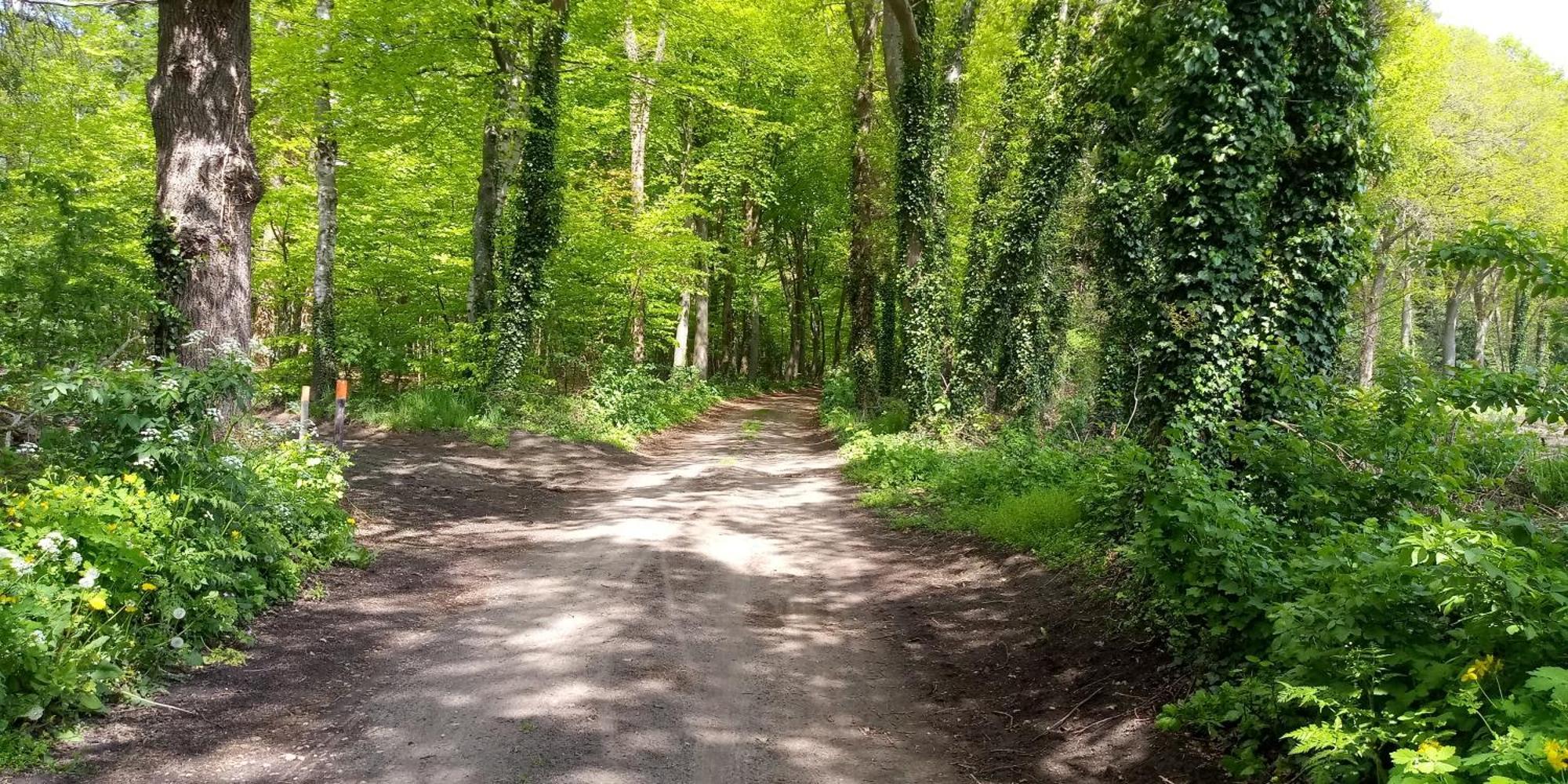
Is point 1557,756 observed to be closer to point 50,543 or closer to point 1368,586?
point 1368,586

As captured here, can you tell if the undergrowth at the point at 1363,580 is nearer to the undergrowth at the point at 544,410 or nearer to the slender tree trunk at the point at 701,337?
the undergrowth at the point at 544,410

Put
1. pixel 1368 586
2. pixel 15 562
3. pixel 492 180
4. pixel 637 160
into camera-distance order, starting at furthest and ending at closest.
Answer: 1. pixel 637 160
2. pixel 492 180
3. pixel 15 562
4. pixel 1368 586

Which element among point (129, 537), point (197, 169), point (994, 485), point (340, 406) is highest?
point (197, 169)

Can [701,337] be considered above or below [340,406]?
above

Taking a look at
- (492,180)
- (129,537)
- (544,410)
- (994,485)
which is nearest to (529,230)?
(492,180)

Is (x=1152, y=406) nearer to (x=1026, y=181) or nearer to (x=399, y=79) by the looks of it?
(x=1026, y=181)

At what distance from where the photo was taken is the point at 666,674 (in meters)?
5.52

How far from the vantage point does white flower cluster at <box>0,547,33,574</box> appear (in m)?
3.90

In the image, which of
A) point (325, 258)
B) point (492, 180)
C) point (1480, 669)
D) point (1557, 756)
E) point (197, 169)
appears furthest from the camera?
point (492, 180)

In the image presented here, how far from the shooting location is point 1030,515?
873 centimetres

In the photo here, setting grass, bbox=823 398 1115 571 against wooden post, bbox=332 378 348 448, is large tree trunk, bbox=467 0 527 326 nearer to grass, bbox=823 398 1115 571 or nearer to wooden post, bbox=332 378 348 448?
wooden post, bbox=332 378 348 448

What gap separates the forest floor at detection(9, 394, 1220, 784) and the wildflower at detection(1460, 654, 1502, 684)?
1476 mm

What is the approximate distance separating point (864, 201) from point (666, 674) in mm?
19160

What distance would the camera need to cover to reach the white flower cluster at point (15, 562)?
154 inches
